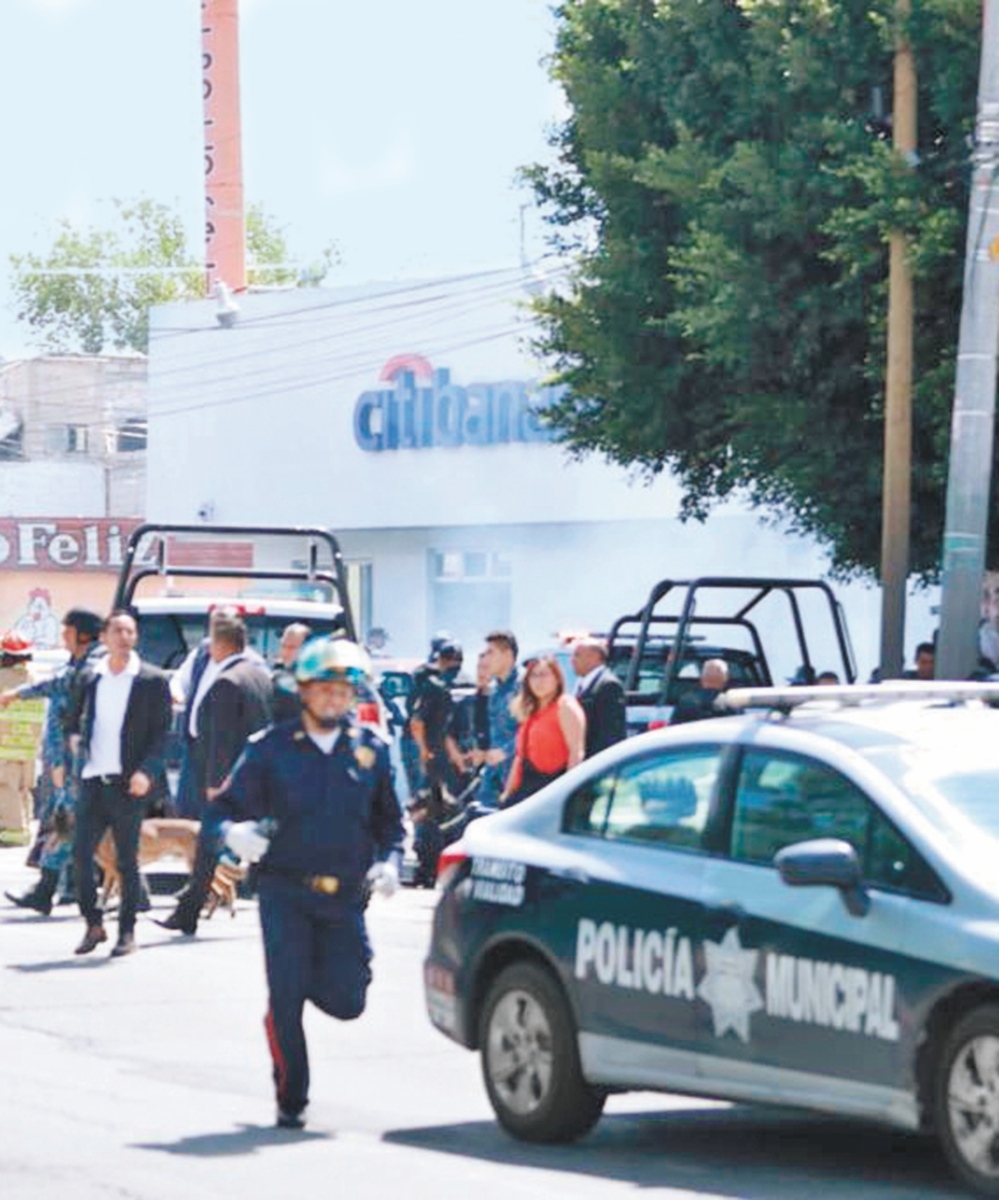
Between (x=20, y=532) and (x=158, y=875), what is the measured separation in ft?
163

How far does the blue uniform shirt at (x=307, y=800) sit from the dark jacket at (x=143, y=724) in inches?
233

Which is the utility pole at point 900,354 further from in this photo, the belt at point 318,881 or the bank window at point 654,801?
the belt at point 318,881

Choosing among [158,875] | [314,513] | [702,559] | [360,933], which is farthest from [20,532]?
[360,933]

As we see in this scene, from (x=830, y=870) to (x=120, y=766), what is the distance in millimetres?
7884

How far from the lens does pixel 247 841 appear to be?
34.7ft

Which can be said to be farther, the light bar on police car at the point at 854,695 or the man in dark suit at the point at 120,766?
the man in dark suit at the point at 120,766

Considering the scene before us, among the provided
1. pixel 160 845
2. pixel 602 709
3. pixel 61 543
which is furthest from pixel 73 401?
pixel 602 709

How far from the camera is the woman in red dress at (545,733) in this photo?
1648 centimetres

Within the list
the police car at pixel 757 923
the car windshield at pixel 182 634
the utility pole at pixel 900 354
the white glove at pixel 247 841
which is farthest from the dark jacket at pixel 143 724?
the utility pole at pixel 900 354

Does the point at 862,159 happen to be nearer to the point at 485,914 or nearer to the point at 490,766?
the point at 490,766

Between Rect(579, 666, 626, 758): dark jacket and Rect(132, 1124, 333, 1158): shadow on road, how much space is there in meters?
7.00

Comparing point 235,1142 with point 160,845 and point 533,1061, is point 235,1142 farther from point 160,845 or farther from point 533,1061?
point 160,845

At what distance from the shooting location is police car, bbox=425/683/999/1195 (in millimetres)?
9117

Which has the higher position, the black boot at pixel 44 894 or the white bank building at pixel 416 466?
the white bank building at pixel 416 466
